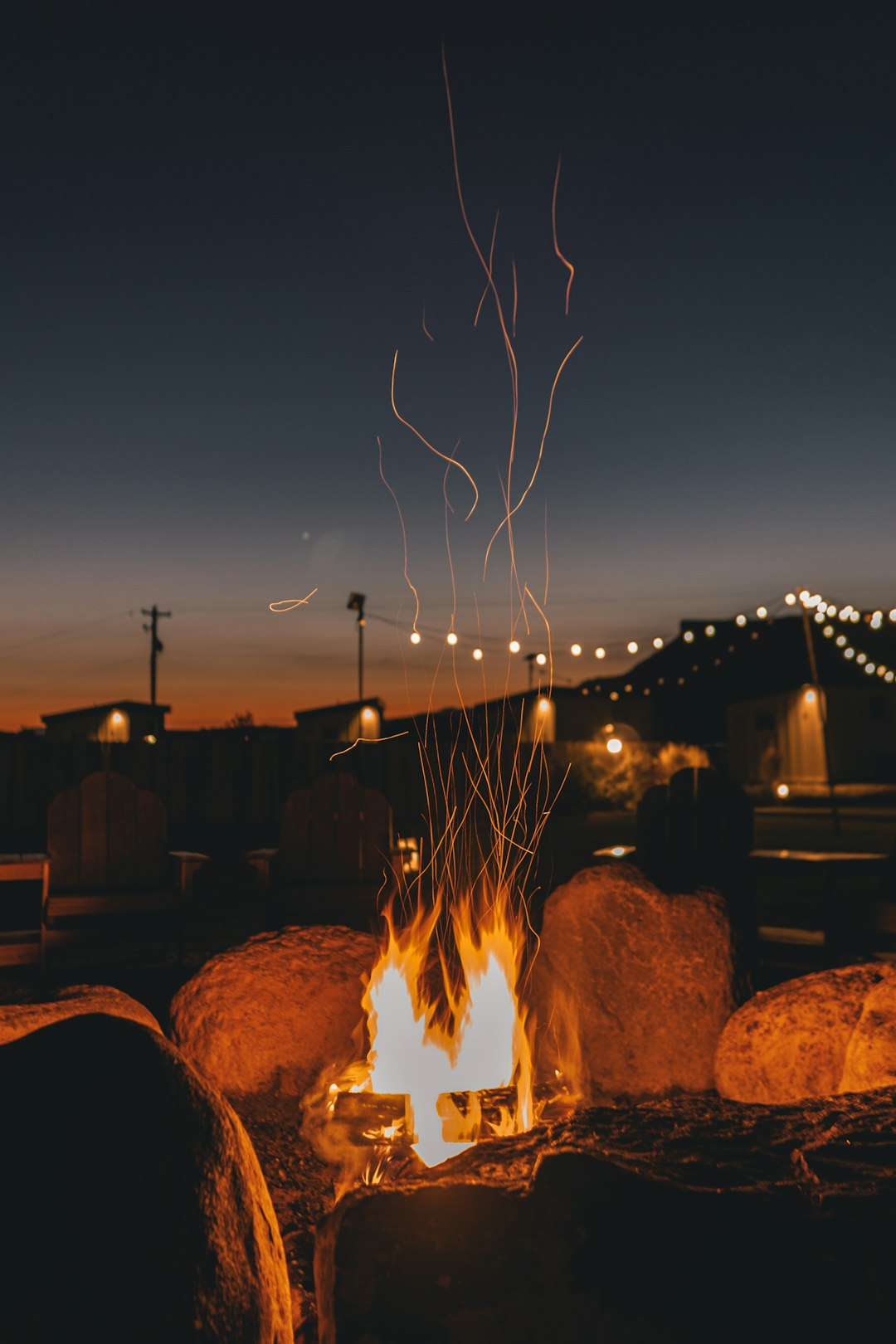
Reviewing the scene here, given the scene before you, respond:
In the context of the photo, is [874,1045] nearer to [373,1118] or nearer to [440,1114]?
[440,1114]

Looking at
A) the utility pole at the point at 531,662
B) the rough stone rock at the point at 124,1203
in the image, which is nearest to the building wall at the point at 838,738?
the utility pole at the point at 531,662

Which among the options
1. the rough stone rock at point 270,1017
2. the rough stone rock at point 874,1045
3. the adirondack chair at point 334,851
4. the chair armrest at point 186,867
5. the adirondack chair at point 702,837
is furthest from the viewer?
the adirondack chair at point 334,851

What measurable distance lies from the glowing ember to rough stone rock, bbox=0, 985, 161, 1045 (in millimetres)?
815

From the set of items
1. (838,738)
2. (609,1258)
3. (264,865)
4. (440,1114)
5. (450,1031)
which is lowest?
(440,1114)

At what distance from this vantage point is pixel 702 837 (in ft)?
16.7

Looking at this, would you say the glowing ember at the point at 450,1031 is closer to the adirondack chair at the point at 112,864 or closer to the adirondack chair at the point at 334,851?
the adirondack chair at the point at 334,851

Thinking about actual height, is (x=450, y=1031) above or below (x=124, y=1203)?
below

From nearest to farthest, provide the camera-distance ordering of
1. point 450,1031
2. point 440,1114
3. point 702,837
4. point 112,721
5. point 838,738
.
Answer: point 440,1114 → point 450,1031 → point 702,837 → point 838,738 → point 112,721

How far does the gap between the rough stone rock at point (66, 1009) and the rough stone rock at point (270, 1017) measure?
0.38m

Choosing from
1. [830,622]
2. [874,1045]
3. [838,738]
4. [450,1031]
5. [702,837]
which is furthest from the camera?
[838,738]

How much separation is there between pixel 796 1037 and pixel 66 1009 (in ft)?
7.32

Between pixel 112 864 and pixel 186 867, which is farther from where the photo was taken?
pixel 112 864

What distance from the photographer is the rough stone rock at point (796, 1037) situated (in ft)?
9.63

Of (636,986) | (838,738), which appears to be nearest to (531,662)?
(838,738)
